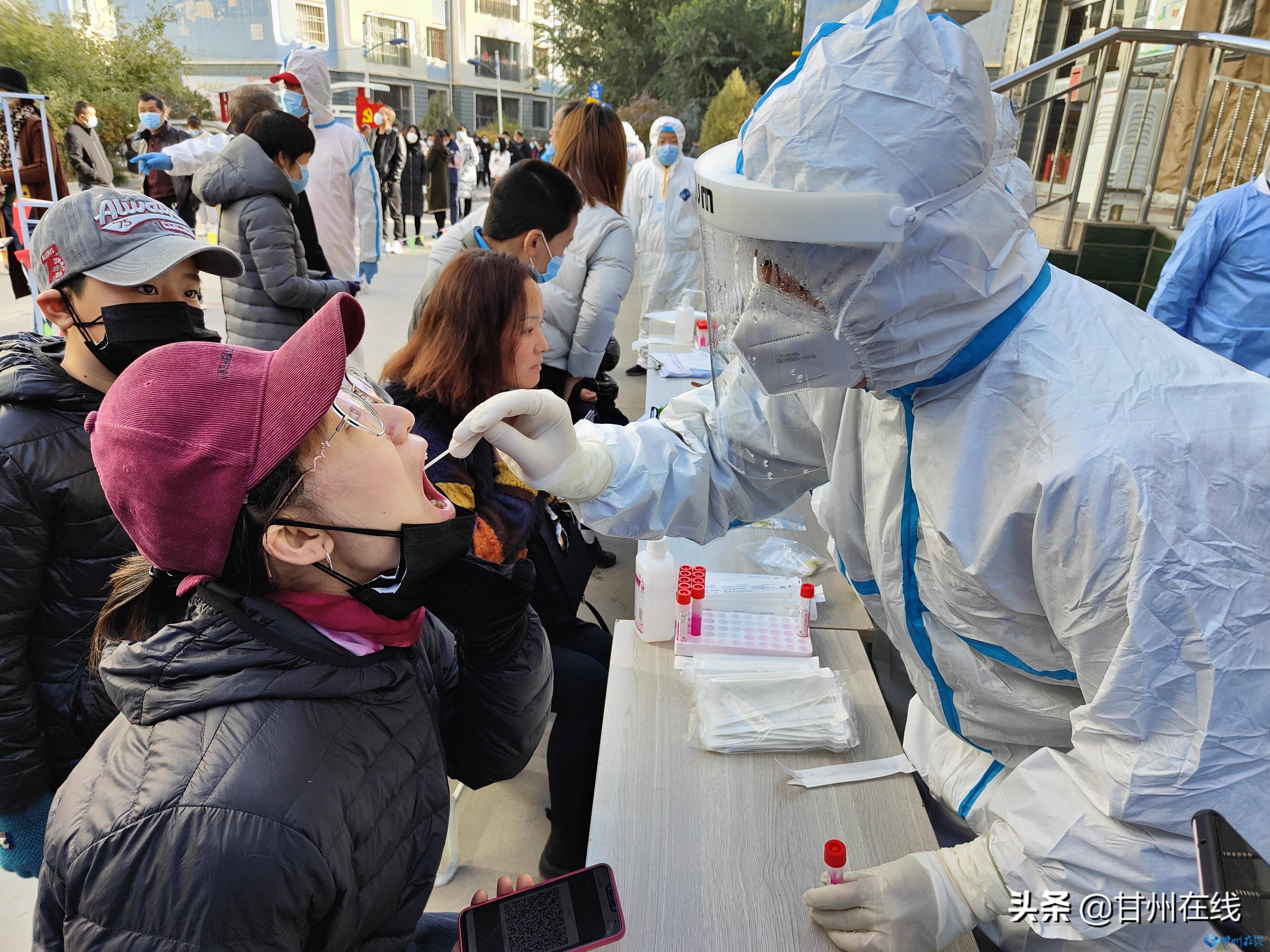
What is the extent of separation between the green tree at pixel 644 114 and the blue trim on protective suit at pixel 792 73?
45.5 feet

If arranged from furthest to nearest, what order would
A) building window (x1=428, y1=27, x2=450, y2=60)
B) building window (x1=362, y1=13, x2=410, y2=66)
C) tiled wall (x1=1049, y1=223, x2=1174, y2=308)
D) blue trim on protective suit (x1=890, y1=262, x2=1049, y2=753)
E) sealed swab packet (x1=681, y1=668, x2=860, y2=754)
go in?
building window (x1=428, y1=27, x2=450, y2=60) < building window (x1=362, y1=13, x2=410, y2=66) < tiled wall (x1=1049, y1=223, x2=1174, y2=308) < sealed swab packet (x1=681, y1=668, x2=860, y2=754) < blue trim on protective suit (x1=890, y1=262, x2=1049, y2=753)

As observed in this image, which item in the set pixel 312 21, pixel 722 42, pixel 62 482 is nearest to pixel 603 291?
pixel 62 482

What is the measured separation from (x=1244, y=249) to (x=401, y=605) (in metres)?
2.90

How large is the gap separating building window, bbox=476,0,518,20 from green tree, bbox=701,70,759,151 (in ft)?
113

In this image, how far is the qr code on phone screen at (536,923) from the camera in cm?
102

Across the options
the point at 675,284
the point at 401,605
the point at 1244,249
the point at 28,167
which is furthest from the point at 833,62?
the point at 28,167

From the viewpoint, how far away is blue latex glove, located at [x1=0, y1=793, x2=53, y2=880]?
149 cm

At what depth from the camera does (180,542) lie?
3.03 ft

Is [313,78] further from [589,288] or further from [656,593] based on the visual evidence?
[656,593]

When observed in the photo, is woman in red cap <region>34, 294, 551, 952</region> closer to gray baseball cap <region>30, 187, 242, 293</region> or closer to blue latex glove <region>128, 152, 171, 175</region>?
gray baseball cap <region>30, 187, 242, 293</region>

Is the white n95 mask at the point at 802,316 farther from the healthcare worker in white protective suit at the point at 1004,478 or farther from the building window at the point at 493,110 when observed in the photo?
the building window at the point at 493,110

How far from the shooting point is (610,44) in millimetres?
21125

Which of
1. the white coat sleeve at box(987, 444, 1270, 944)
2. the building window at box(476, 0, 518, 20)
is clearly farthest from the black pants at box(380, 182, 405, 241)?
the building window at box(476, 0, 518, 20)

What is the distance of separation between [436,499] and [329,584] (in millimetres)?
195
